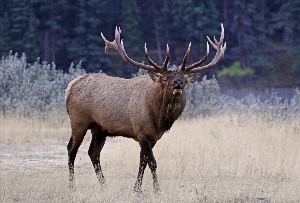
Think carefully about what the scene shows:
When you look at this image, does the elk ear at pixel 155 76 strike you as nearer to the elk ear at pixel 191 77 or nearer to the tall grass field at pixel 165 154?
the elk ear at pixel 191 77

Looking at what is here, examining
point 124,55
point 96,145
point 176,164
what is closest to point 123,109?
point 124,55

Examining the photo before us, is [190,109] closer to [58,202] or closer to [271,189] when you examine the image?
[271,189]

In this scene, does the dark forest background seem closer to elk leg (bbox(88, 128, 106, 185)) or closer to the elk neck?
elk leg (bbox(88, 128, 106, 185))

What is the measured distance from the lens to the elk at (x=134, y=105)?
979 cm

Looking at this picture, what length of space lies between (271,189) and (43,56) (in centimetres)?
3235

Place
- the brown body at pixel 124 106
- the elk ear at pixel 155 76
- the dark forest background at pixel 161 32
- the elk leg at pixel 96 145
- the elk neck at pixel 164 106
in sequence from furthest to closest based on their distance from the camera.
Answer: the dark forest background at pixel 161 32
the elk leg at pixel 96 145
the brown body at pixel 124 106
the elk ear at pixel 155 76
the elk neck at pixel 164 106

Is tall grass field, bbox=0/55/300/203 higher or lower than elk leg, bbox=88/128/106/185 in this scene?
lower

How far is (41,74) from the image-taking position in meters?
21.5

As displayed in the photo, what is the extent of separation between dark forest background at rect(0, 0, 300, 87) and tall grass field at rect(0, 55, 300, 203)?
66.4 ft

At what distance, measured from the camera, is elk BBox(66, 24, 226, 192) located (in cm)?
979

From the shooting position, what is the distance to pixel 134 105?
33.9 ft

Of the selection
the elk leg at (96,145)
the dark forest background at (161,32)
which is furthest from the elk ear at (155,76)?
the dark forest background at (161,32)

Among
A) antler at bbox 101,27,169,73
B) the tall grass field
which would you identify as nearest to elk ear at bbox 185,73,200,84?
antler at bbox 101,27,169,73

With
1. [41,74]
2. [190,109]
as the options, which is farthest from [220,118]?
[41,74]
